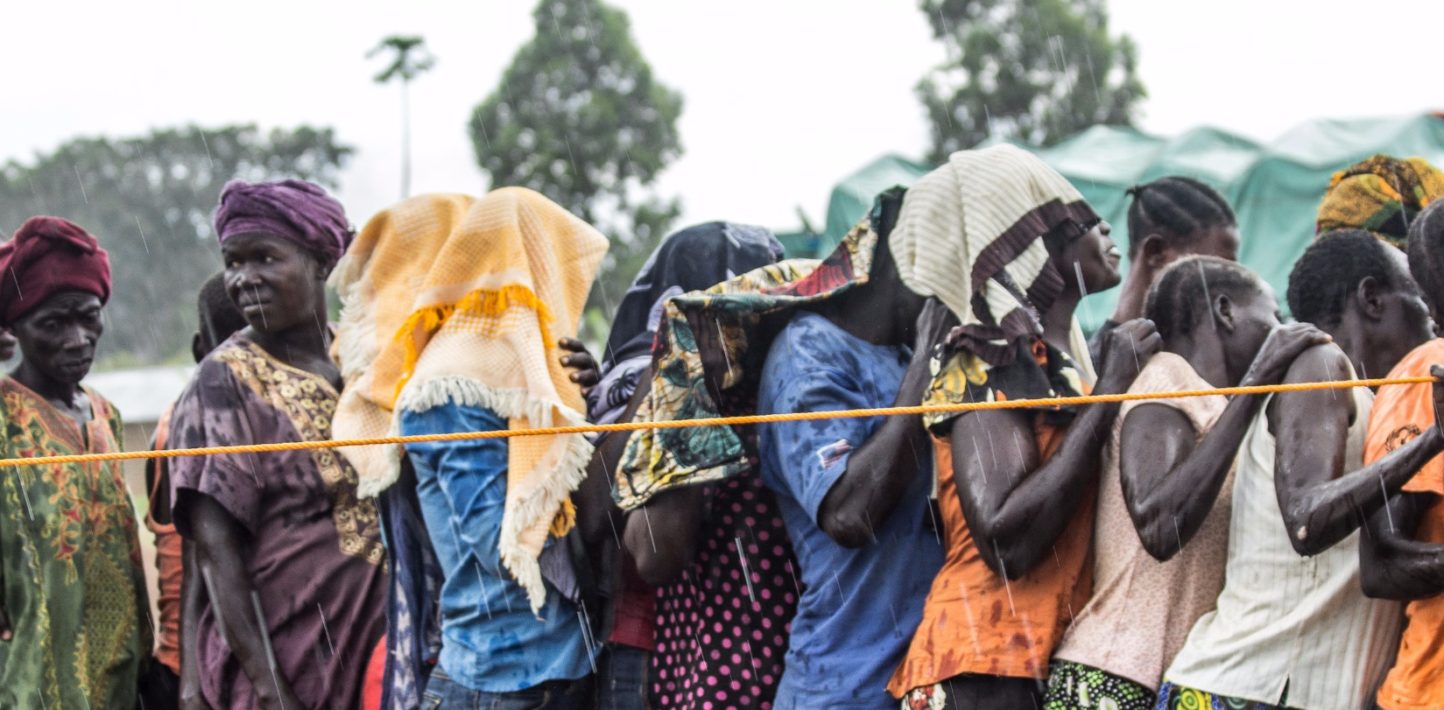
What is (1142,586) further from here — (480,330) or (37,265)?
(37,265)

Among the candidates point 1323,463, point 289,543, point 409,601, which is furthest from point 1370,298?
point 289,543

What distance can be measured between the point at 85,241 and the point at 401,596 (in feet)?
5.22

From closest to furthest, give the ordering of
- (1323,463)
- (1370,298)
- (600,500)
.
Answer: (1323,463)
(1370,298)
(600,500)

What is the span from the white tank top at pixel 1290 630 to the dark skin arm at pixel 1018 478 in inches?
11.2

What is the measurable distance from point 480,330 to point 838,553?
1.11 metres

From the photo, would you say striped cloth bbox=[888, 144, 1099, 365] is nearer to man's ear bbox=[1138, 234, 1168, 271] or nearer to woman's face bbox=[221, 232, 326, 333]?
man's ear bbox=[1138, 234, 1168, 271]

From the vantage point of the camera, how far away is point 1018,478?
9.02 ft

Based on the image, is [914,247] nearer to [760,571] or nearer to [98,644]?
[760,571]

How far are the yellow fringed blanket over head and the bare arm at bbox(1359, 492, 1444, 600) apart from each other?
5.53 feet

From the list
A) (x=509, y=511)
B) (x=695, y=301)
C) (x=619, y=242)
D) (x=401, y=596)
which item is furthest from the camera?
(x=619, y=242)

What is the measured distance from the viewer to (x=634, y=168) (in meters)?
20.7

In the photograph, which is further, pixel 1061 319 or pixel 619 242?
pixel 619 242

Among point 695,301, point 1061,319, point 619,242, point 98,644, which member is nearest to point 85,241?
point 98,644

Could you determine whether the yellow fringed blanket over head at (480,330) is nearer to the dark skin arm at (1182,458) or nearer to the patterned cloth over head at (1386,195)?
the dark skin arm at (1182,458)
